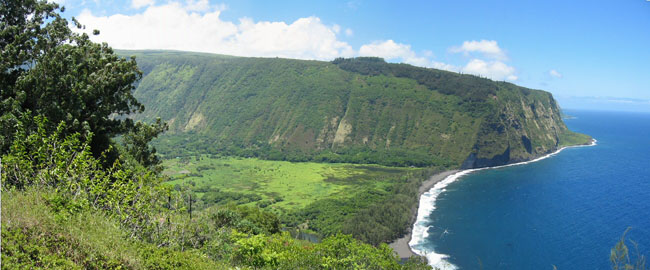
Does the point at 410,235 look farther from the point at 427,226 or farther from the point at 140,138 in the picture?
the point at 140,138

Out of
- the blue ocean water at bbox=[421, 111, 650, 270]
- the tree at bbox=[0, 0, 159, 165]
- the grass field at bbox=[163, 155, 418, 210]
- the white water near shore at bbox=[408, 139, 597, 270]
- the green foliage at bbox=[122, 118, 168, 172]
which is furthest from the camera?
the grass field at bbox=[163, 155, 418, 210]

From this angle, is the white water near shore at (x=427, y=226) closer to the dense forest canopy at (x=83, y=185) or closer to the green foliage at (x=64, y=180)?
the dense forest canopy at (x=83, y=185)

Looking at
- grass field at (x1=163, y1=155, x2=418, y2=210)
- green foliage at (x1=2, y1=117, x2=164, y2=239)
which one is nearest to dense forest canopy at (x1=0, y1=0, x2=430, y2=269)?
green foliage at (x1=2, y1=117, x2=164, y2=239)

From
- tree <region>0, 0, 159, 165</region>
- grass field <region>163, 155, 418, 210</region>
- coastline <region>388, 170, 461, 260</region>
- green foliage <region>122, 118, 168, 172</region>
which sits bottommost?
grass field <region>163, 155, 418, 210</region>

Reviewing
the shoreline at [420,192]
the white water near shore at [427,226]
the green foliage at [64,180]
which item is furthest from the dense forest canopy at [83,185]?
the shoreline at [420,192]

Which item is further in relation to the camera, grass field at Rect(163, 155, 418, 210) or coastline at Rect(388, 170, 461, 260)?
grass field at Rect(163, 155, 418, 210)

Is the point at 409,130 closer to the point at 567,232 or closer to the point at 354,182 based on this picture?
the point at 354,182

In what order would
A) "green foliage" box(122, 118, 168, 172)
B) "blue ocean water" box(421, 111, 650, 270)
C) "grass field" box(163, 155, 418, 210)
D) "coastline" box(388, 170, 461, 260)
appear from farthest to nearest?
"grass field" box(163, 155, 418, 210), "coastline" box(388, 170, 461, 260), "blue ocean water" box(421, 111, 650, 270), "green foliage" box(122, 118, 168, 172)

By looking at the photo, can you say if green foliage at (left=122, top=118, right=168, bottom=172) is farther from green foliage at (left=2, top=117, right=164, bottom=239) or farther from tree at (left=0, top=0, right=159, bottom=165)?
green foliage at (left=2, top=117, right=164, bottom=239)
